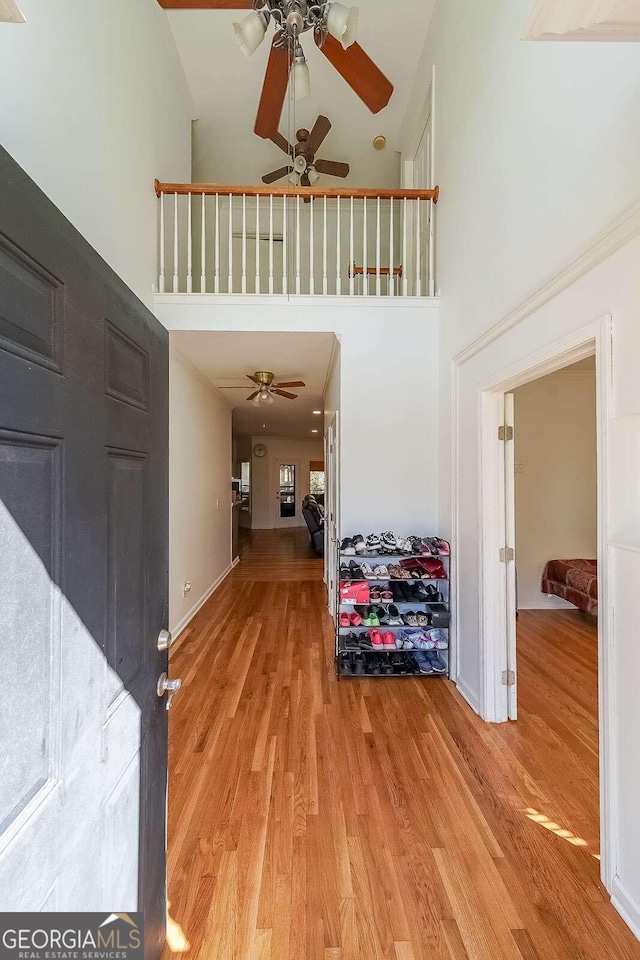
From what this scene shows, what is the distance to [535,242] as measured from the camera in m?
1.84

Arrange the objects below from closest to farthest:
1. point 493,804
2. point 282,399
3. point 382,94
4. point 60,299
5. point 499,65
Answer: point 60,299 < point 493,804 < point 499,65 < point 382,94 < point 282,399

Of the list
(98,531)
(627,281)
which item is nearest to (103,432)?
(98,531)

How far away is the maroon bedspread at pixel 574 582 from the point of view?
3863 mm

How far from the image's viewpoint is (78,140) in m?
Answer: 2.19

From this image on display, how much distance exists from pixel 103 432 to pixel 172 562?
2981 mm

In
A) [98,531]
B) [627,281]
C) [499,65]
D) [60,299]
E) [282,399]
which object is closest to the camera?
[60,299]

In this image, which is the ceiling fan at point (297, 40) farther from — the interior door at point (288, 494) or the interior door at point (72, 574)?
the interior door at point (288, 494)

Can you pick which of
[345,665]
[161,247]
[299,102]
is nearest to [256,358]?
[161,247]

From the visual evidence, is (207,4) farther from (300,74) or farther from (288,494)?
(288,494)

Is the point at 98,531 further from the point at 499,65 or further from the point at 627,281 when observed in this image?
the point at 499,65

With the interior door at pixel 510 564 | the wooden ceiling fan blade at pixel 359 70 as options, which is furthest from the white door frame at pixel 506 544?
the wooden ceiling fan blade at pixel 359 70

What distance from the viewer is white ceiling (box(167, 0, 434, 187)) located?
3.61 meters

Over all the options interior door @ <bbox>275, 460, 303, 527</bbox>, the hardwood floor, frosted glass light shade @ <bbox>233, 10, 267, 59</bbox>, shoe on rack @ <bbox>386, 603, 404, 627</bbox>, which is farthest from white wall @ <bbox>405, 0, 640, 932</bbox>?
interior door @ <bbox>275, 460, 303, 527</bbox>

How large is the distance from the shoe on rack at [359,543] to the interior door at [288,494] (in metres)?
8.01
